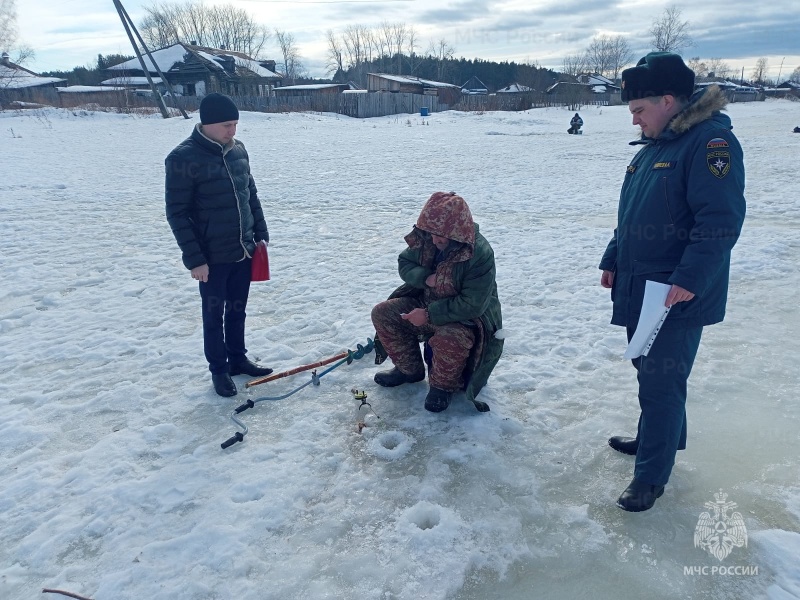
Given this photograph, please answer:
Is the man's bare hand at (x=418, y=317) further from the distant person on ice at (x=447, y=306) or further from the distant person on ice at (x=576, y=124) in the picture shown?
the distant person on ice at (x=576, y=124)

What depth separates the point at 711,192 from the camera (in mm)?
2094

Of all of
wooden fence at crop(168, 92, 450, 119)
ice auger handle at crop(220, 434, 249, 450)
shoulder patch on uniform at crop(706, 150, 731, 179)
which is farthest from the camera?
wooden fence at crop(168, 92, 450, 119)

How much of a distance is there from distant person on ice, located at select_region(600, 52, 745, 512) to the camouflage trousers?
931mm

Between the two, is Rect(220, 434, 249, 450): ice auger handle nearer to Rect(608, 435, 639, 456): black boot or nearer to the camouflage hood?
the camouflage hood

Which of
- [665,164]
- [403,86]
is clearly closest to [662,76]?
[665,164]

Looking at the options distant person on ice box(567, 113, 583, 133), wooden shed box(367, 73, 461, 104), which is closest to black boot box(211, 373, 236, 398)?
distant person on ice box(567, 113, 583, 133)

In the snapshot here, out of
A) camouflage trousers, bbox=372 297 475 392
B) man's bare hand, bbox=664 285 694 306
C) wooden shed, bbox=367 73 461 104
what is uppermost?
wooden shed, bbox=367 73 461 104

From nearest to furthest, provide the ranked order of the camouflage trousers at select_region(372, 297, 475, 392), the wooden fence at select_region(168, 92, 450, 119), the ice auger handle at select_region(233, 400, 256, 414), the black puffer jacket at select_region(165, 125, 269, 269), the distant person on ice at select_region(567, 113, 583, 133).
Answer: the camouflage trousers at select_region(372, 297, 475, 392) → the black puffer jacket at select_region(165, 125, 269, 269) → the ice auger handle at select_region(233, 400, 256, 414) → the distant person on ice at select_region(567, 113, 583, 133) → the wooden fence at select_region(168, 92, 450, 119)

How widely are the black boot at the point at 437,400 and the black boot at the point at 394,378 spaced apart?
1.05ft

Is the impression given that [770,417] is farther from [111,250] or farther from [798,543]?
[111,250]

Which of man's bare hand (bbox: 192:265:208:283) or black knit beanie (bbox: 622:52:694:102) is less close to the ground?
black knit beanie (bbox: 622:52:694:102)

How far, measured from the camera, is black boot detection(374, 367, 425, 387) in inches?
145

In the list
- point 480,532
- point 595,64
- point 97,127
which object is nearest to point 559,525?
point 480,532

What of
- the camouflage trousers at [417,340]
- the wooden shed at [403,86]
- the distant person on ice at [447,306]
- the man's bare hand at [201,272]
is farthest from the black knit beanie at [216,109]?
the wooden shed at [403,86]
